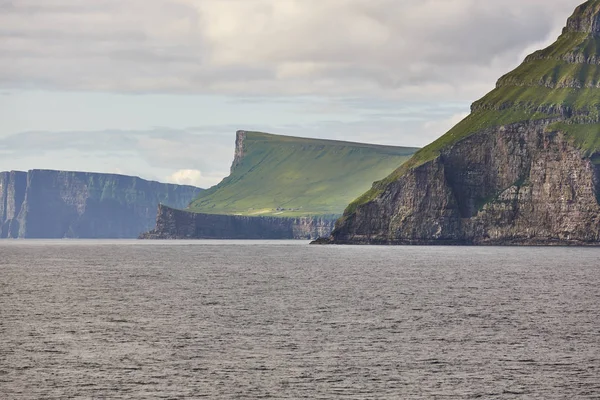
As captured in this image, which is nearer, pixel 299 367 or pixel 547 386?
pixel 547 386

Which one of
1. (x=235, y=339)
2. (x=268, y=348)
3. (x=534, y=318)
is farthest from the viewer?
(x=534, y=318)

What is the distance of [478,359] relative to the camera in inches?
3383

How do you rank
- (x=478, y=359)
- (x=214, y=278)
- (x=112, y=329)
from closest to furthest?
1. (x=478, y=359)
2. (x=112, y=329)
3. (x=214, y=278)

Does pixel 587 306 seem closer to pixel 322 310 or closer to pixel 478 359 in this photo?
pixel 322 310

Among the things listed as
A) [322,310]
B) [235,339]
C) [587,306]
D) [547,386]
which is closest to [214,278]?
[322,310]

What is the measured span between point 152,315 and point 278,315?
49.1ft

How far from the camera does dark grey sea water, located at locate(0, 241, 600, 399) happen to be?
242 ft

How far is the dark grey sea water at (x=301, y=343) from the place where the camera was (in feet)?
242

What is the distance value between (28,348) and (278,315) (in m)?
35.8

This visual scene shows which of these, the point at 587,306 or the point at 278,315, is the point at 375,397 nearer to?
the point at 278,315

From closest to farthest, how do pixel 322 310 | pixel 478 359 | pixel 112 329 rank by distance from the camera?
1. pixel 478 359
2. pixel 112 329
3. pixel 322 310

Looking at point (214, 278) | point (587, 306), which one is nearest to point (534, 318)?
point (587, 306)

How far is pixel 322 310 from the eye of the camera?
12606 cm

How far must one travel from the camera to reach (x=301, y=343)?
3745 inches
